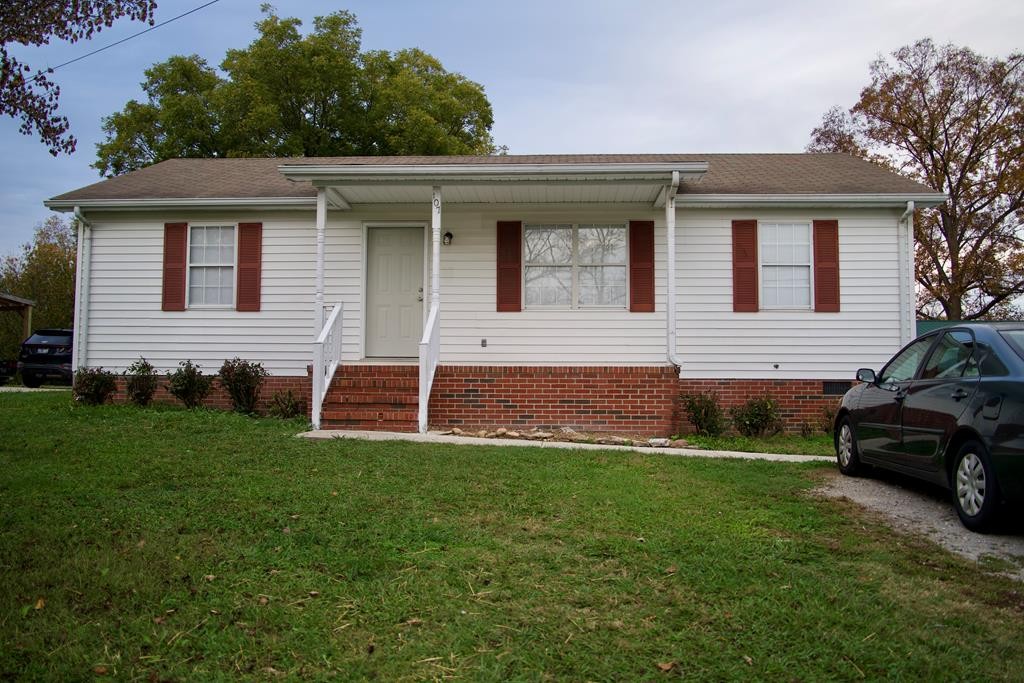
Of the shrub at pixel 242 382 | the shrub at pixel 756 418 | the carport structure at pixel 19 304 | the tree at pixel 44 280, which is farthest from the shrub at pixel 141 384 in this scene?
the tree at pixel 44 280

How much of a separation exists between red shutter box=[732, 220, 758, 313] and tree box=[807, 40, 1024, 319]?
52.4 feet

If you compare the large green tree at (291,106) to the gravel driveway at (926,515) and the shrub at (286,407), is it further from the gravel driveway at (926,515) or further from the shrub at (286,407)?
the gravel driveway at (926,515)

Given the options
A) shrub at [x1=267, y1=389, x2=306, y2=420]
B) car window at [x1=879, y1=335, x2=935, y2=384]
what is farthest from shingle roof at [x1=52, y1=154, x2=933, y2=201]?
car window at [x1=879, y1=335, x2=935, y2=384]

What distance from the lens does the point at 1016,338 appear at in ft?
15.9

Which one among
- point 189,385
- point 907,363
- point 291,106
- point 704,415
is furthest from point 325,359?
point 291,106

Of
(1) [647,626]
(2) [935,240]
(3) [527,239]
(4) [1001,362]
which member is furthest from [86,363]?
(2) [935,240]

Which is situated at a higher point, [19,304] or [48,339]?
[19,304]

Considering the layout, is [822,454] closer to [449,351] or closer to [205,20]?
[449,351]

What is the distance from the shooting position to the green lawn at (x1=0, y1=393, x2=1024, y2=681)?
9.54 feet

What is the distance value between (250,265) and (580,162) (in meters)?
5.36

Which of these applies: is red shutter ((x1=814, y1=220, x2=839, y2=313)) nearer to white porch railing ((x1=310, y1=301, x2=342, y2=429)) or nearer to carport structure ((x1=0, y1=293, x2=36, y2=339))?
white porch railing ((x1=310, y1=301, x2=342, y2=429))

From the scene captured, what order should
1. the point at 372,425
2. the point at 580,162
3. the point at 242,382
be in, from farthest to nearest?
the point at 242,382, the point at 580,162, the point at 372,425

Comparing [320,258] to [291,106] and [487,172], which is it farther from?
[291,106]

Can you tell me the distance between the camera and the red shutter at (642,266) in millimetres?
11047
